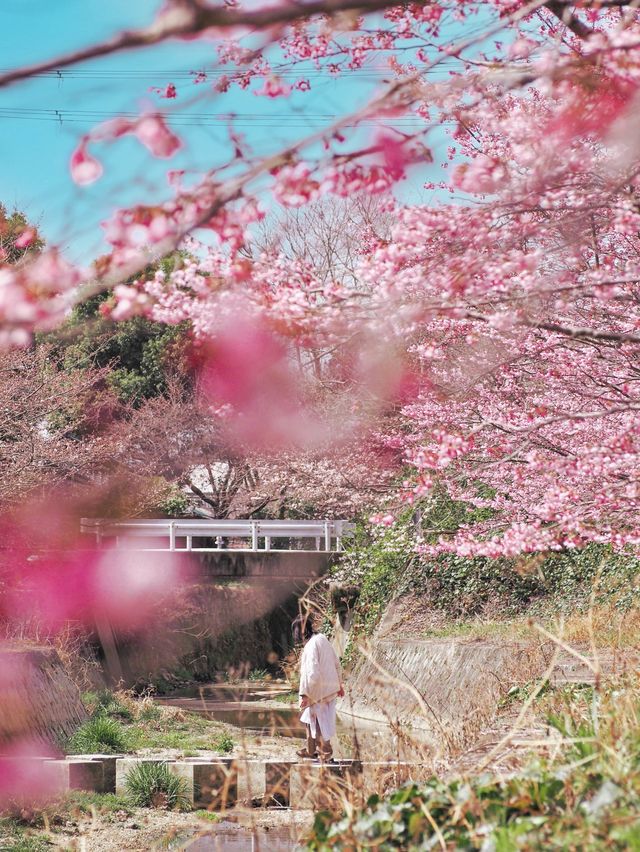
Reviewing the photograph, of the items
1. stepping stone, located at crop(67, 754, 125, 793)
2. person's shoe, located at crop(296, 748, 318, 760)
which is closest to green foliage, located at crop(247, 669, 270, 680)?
person's shoe, located at crop(296, 748, 318, 760)

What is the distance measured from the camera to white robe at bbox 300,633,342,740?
8.73 metres

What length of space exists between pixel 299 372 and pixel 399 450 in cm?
298

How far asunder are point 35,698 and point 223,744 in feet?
7.79

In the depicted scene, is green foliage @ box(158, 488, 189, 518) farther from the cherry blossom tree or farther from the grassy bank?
the cherry blossom tree

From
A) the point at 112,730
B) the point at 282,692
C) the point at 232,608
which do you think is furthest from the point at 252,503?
the point at 112,730

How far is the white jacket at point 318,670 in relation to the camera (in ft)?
28.7

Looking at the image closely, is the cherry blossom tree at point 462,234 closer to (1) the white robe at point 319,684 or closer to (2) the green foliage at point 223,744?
(1) the white robe at point 319,684

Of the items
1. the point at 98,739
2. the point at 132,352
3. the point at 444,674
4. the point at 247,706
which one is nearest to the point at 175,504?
the point at 132,352

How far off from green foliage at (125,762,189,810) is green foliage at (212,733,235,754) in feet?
5.27

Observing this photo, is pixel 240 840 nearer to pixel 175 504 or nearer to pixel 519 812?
pixel 519 812

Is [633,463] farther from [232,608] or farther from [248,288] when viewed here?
[232,608]

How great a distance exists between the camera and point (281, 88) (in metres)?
4.23

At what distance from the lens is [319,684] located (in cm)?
884

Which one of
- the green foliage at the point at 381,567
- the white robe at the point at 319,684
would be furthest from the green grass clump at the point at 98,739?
the green foliage at the point at 381,567
